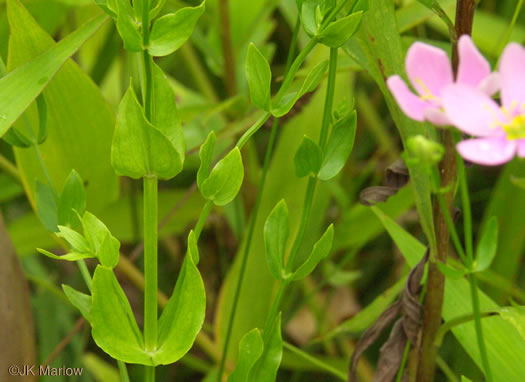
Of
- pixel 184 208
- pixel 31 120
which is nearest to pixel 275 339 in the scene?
pixel 31 120

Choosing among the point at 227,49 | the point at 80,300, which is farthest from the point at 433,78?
the point at 227,49

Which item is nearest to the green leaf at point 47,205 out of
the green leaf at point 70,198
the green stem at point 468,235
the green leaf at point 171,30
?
the green leaf at point 70,198

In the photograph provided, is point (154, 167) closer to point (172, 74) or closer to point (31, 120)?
point (31, 120)

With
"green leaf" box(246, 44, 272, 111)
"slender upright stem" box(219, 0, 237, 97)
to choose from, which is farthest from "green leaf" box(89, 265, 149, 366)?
"slender upright stem" box(219, 0, 237, 97)

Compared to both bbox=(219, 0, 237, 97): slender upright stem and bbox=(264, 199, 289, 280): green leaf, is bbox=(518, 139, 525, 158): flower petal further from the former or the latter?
bbox=(219, 0, 237, 97): slender upright stem

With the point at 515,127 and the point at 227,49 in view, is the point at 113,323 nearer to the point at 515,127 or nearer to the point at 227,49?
the point at 515,127
